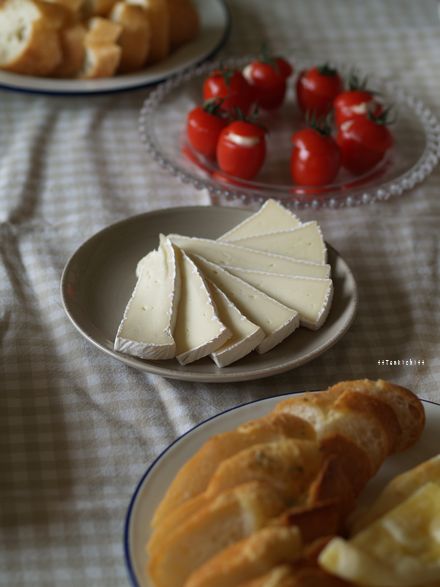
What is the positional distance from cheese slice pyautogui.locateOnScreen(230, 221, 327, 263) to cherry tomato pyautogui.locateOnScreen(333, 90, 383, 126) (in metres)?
0.48

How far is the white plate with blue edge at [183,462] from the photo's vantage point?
0.98 metres

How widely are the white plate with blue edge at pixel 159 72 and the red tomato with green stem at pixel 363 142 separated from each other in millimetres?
567

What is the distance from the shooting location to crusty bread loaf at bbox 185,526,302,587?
849 millimetres

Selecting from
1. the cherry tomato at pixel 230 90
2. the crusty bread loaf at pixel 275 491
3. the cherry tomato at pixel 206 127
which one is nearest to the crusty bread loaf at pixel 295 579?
the crusty bread loaf at pixel 275 491

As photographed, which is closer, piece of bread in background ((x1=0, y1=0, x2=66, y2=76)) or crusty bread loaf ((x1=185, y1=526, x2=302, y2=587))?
crusty bread loaf ((x1=185, y1=526, x2=302, y2=587))

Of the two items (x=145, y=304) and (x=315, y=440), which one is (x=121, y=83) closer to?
(x=145, y=304)

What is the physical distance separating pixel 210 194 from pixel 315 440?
957 millimetres

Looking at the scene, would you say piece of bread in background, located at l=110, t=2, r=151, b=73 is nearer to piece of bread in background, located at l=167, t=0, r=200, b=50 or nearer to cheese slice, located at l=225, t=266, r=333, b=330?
Answer: piece of bread in background, located at l=167, t=0, r=200, b=50

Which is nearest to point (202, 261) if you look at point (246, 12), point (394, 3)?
point (246, 12)

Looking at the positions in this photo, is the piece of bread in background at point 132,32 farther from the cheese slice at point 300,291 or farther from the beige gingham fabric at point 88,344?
the cheese slice at point 300,291

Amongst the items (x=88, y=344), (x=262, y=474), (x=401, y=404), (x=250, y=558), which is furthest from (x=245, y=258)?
(x=250, y=558)

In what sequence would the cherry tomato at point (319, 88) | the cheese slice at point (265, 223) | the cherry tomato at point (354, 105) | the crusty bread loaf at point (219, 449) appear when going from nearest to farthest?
the crusty bread loaf at point (219, 449)
the cheese slice at point (265, 223)
the cherry tomato at point (354, 105)
the cherry tomato at point (319, 88)

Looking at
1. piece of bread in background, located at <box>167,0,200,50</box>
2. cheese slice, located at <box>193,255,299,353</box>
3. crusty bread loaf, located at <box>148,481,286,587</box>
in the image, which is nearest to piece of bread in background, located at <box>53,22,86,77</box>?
piece of bread in background, located at <box>167,0,200,50</box>

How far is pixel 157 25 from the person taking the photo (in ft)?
7.07
